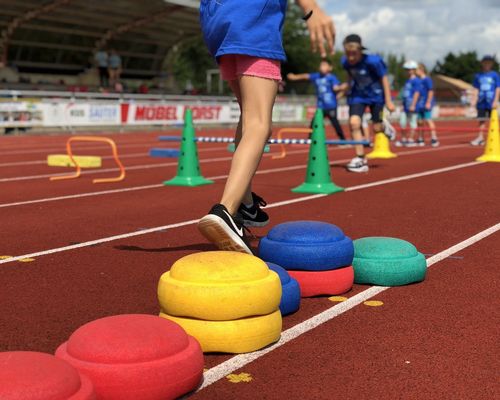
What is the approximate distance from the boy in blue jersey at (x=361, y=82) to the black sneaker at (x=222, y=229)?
805 cm

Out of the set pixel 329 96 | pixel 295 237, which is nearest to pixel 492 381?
pixel 295 237

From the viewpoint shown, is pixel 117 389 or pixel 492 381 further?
pixel 492 381

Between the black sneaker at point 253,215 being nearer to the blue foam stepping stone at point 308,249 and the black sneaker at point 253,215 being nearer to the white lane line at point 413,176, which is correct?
the blue foam stepping stone at point 308,249

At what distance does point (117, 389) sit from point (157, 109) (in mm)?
25391

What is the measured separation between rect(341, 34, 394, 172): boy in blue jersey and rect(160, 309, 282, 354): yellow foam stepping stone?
882 cm

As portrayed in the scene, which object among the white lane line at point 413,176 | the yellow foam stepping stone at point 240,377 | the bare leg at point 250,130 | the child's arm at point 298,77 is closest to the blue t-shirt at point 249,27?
the bare leg at point 250,130

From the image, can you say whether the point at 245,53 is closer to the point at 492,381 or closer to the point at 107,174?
the point at 492,381

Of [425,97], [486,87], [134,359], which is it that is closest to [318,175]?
[134,359]

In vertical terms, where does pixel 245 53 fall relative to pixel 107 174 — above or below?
above

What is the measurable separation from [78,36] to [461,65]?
108740 millimetres

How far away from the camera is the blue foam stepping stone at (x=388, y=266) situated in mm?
4066

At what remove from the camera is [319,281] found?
3803 mm

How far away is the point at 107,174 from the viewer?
11.3 metres

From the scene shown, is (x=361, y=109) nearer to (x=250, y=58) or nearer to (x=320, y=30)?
(x=250, y=58)
